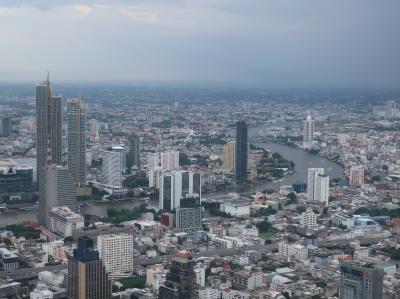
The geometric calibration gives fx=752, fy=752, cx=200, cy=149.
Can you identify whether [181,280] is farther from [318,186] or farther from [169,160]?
[169,160]

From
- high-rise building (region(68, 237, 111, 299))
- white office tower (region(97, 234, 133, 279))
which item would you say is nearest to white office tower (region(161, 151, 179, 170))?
white office tower (region(97, 234, 133, 279))

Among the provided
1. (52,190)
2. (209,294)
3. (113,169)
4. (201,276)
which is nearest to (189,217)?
(52,190)

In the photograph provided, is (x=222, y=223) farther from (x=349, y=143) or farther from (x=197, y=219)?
(x=349, y=143)

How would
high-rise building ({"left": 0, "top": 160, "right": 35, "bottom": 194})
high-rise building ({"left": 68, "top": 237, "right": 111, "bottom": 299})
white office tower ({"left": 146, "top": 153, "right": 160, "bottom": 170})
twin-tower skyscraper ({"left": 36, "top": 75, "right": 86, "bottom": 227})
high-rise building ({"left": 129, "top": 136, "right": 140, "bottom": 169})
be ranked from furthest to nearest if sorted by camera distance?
1. high-rise building ({"left": 129, "top": 136, "right": 140, "bottom": 169})
2. white office tower ({"left": 146, "top": 153, "right": 160, "bottom": 170})
3. twin-tower skyscraper ({"left": 36, "top": 75, "right": 86, "bottom": 227})
4. high-rise building ({"left": 0, "top": 160, "right": 35, "bottom": 194})
5. high-rise building ({"left": 68, "top": 237, "right": 111, "bottom": 299})

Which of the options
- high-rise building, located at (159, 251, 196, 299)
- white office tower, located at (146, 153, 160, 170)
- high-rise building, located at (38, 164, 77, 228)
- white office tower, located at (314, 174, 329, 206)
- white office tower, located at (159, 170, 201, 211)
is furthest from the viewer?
white office tower, located at (146, 153, 160, 170)

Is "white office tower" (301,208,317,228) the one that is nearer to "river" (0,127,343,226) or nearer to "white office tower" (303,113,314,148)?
"river" (0,127,343,226)
